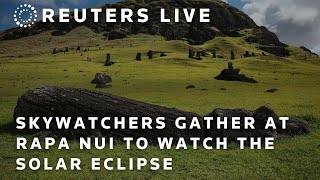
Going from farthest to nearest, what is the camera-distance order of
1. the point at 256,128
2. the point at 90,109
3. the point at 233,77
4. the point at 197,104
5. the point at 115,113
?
the point at 233,77 < the point at 197,104 < the point at 256,128 < the point at 90,109 < the point at 115,113

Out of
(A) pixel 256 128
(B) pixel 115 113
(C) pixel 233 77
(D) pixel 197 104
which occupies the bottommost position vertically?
(A) pixel 256 128

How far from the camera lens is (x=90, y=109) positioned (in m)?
25.2

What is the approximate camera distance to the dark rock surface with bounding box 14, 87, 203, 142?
2470cm

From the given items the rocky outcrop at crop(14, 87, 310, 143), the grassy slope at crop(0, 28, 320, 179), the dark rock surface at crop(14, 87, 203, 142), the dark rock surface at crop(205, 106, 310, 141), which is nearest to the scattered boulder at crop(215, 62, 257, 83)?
the grassy slope at crop(0, 28, 320, 179)

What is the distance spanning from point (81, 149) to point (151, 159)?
453 cm

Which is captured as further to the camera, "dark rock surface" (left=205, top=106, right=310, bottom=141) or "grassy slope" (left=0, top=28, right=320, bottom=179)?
"dark rock surface" (left=205, top=106, right=310, bottom=141)

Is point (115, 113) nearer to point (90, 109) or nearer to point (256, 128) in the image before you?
point (90, 109)

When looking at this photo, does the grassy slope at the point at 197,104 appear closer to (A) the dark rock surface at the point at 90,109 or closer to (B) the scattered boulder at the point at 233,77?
(A) the dark rock surface at the point at 90,109

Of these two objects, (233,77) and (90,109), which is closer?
(90,109)

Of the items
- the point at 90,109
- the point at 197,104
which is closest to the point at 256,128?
the point at 90,109

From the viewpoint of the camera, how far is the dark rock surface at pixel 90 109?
24703 millimetres

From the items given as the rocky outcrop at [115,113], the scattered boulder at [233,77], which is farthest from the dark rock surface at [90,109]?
the scattered boulder at [233,77]

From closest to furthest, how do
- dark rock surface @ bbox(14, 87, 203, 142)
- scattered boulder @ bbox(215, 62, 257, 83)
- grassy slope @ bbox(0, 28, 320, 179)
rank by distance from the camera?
grassy slope @ bbox(0, 28, 320, 179), dark rock surface @ bbox(14, 87, 203, 142), scattered boulder @ bbox(215, 62, 257, 83)

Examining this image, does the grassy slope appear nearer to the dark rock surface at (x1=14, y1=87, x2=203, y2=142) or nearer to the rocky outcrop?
the rocky outcrop
